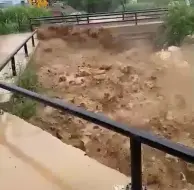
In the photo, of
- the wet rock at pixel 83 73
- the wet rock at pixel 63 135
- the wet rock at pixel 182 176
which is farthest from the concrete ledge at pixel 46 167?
the wet rock at pixel 83 73

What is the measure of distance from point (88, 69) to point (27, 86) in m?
4.71

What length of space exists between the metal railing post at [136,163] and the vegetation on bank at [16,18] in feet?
50.7

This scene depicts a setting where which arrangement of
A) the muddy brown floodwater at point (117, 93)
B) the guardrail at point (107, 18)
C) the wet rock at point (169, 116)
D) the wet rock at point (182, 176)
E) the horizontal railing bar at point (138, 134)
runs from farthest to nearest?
Result: 1. the guardrail at point (107, 18)
2. the wet rock at point (169, 116)
3. the muddy brown floodwater at point (117, 93)
4. the wet rock at point (182, 176)
5. the horizontal railing bar at point (138, 134)

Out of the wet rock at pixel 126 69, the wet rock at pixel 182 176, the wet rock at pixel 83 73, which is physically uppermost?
the wet rock at pixel 182 176

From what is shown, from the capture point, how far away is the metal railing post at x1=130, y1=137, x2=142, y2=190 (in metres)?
2.37

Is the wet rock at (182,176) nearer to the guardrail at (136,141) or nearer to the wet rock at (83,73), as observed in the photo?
the guardrail at (136,141)

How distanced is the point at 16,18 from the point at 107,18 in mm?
4419

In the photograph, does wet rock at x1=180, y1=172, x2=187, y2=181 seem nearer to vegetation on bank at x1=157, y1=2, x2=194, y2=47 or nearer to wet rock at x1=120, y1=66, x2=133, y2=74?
wet rock at x1=120, y1=66, x2=133, y2=74

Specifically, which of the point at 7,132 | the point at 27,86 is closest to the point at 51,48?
the point at 27,86

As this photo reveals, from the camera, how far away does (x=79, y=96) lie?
878 centimetres

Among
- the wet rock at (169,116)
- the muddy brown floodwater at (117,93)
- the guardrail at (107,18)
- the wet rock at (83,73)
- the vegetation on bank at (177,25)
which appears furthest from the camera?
the guardrail at (107,18)

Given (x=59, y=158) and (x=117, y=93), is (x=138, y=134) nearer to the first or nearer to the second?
(x=59, y=158)

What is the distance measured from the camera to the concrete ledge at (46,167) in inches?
124

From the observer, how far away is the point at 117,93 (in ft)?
31.3
